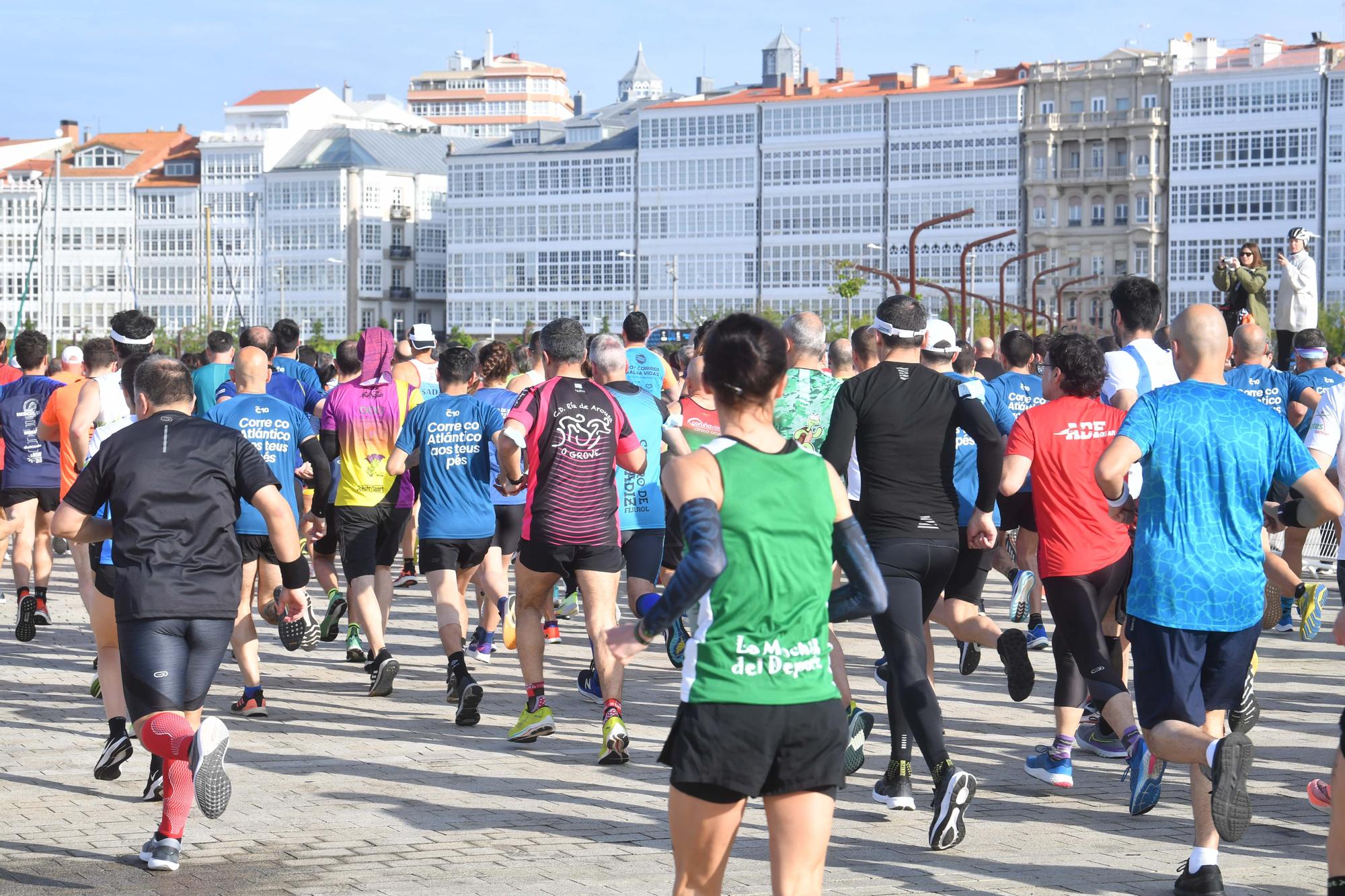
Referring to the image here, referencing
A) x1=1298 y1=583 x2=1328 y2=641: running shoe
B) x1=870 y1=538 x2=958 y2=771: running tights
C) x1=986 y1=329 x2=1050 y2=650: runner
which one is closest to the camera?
x1=870 y1=538 x2=958 y2=771: running tights

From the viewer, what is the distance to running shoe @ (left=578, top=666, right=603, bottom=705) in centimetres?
1050

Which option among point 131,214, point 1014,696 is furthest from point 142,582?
point 131,214

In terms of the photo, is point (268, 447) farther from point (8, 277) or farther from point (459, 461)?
point (8, 277)

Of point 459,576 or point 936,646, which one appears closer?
point 459,576

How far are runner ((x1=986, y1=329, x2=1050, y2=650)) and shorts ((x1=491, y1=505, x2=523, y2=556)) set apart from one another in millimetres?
2859

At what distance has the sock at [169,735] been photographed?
6.52 meters

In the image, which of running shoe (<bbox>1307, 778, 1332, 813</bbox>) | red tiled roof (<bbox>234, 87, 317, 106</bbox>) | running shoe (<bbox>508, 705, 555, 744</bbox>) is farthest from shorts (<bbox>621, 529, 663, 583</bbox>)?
red tiled roof (<bbox>234, 87, 317, 106</bbox>)

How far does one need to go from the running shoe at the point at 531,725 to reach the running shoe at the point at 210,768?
9.25 feet

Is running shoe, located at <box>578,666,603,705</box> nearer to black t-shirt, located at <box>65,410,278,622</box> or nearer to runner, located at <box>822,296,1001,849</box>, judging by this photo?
runner, located at <box>822,296,1001,849</box>

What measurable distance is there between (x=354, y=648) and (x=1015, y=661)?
5.31 metres

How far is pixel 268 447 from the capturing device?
9734 millimetres

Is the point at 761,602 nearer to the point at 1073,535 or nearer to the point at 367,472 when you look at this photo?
the point at 1073,535

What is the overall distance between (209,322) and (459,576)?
309 ft

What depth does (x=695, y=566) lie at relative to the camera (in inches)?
177
